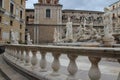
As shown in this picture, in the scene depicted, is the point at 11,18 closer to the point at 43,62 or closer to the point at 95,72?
the point at 43,62

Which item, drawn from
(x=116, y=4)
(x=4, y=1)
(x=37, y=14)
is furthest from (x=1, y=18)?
(x=116, y=4)

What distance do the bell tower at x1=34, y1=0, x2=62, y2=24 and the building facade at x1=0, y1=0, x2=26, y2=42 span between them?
10.1 metres

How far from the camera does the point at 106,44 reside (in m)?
9.00

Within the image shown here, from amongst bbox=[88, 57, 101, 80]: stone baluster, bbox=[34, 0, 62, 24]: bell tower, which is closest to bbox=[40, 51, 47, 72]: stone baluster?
bbox=[88, 57, 101, 80]: stone baluster

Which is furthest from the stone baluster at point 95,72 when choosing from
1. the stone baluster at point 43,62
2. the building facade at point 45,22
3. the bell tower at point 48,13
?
the bell tower at point 48,13

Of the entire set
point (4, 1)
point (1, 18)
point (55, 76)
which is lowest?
point (55, 76)

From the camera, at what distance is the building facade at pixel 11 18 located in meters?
31.2

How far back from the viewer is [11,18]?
35031 mm

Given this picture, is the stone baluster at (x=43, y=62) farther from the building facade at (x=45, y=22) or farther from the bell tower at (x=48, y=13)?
the bell tower at (x=48, y=13)

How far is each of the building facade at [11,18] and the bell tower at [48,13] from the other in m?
10.1

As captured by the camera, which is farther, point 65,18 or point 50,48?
point 65,18

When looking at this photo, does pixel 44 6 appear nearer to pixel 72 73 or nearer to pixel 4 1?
pixel 4 1

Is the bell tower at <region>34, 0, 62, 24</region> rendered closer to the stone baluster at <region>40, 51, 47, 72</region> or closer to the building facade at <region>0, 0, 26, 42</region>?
the building facade at <region>0, 0, 26, 42</region>

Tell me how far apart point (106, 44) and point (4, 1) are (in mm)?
25586
